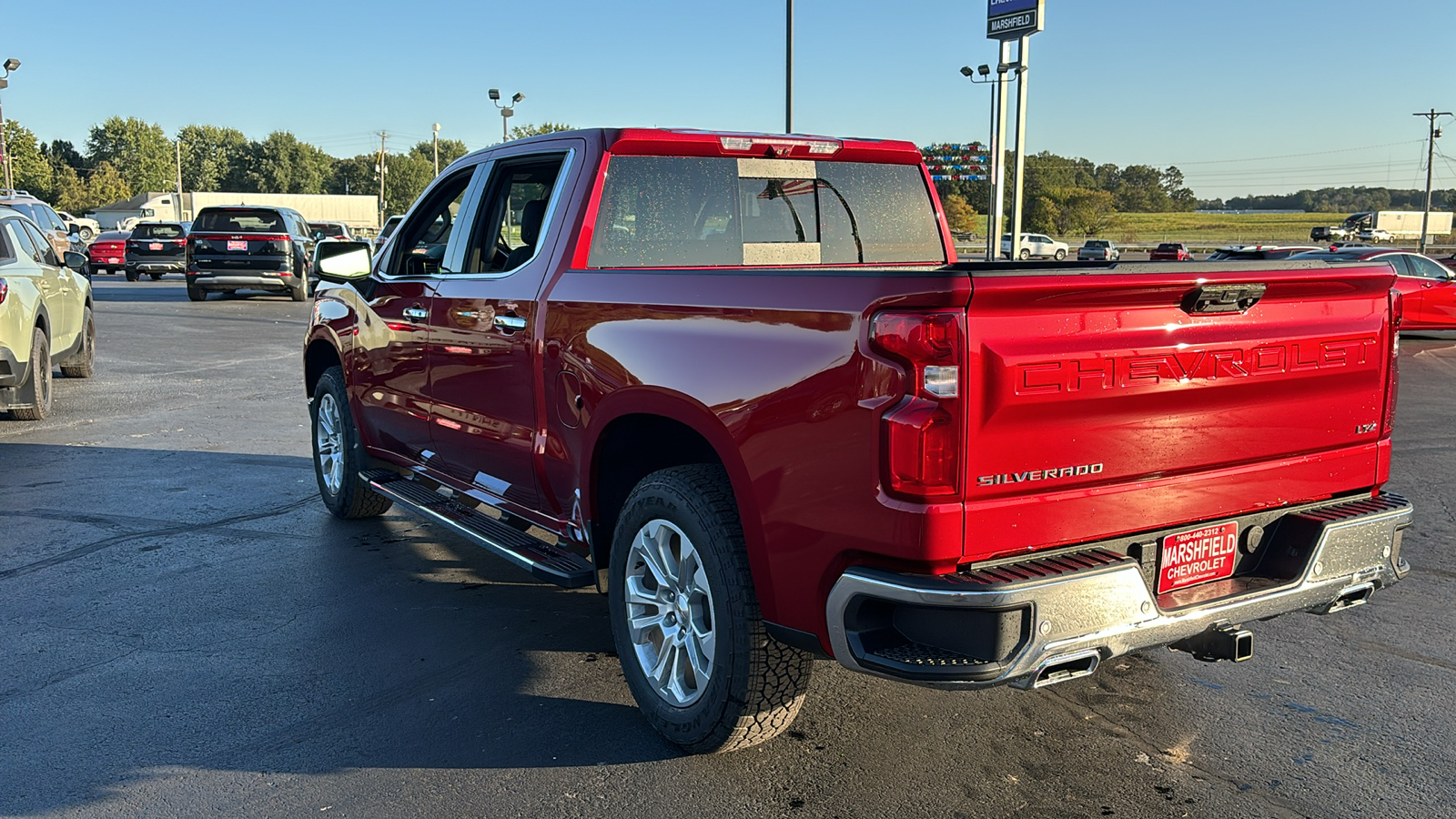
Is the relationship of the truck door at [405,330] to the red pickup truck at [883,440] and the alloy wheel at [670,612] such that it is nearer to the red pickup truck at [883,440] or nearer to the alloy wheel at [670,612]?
the red pickup truck at [883,440]

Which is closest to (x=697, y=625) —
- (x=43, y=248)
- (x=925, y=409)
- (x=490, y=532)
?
(x=925, y=409)

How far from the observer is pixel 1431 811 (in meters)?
3.37

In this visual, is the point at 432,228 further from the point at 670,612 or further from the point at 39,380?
the point at 39,380

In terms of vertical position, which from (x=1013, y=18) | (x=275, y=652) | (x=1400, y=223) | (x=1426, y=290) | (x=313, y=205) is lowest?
(x=275, y=652)

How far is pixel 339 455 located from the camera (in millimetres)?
6820

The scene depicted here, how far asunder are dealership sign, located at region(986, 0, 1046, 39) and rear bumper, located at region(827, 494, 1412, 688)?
83.6ft

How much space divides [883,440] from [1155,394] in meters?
0.79

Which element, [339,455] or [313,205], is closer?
[339,455]

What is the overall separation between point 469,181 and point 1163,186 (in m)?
161

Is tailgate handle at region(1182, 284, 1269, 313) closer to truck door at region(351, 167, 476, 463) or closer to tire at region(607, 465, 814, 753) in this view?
tire at region(607, 465, 814, 753)

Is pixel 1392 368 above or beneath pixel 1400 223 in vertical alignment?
beneath

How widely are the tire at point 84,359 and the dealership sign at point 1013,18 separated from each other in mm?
20668

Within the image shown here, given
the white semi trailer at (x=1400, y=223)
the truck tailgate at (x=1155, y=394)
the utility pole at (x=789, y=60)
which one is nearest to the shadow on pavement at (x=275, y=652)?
the truck tailgate at (x=1155, y=394)

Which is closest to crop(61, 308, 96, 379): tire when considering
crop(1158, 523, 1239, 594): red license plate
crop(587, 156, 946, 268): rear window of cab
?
crop(587, 156, 946, 268): rear window of cab
